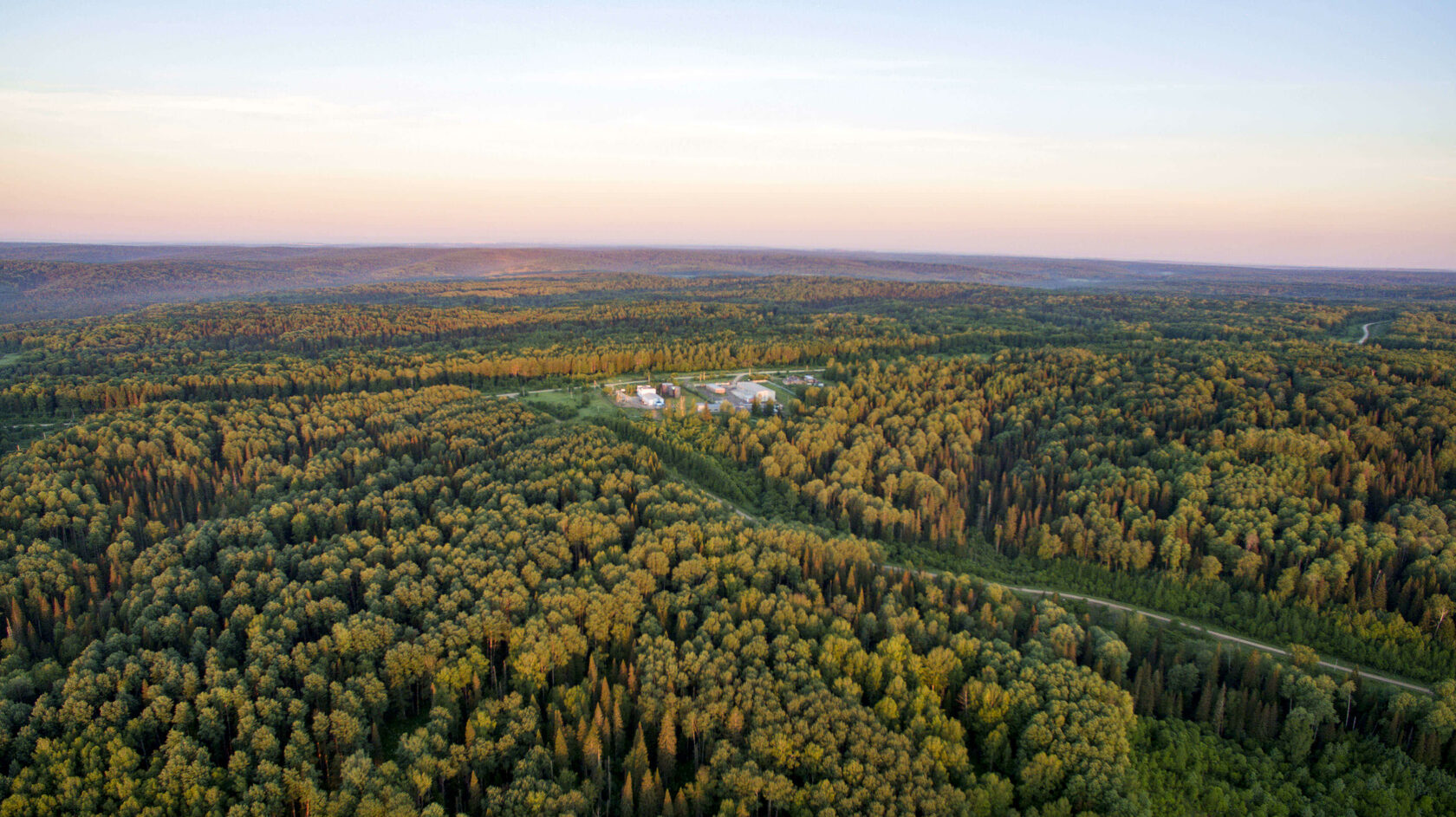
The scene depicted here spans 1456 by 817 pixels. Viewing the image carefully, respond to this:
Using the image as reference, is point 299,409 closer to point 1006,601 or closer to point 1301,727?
point 1006,601

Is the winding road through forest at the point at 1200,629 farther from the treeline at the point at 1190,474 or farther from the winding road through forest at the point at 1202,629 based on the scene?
the treeline at the point at 1190,474

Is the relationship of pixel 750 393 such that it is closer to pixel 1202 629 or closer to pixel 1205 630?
pixel 1202 629

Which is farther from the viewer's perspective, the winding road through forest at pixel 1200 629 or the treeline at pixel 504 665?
the winding road through forest at pixel 1200 629

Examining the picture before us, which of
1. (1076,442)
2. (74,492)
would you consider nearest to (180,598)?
(74,492)

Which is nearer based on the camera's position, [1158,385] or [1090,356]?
[1158,385]

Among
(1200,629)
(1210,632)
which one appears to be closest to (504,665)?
(1200,629)

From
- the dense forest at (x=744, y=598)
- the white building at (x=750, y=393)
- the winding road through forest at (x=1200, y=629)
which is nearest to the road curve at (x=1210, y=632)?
the winding road through forest at (x=1200, y=629)

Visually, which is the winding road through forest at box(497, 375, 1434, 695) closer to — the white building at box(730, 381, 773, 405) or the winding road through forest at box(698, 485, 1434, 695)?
the winding road through forest at box(698, 485, 1434, 695)

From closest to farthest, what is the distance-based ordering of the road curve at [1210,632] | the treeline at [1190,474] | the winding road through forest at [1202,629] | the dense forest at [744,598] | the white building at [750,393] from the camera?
the dense forest at [744,598] < the road curve at [1210,632] < the winding road through forest at [1202,629] < the treeline at [1190,474] < the white building at [750,393]
